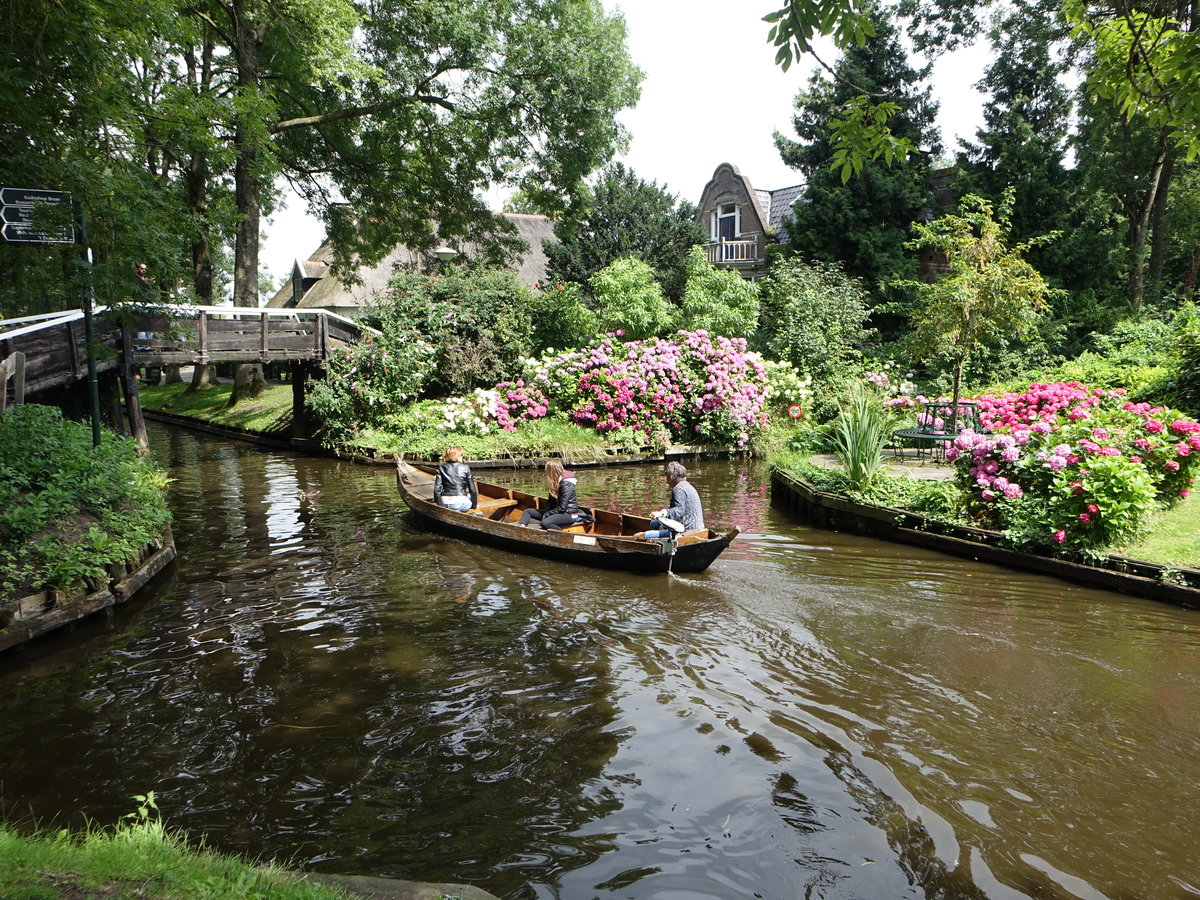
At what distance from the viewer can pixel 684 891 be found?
14.3 ft

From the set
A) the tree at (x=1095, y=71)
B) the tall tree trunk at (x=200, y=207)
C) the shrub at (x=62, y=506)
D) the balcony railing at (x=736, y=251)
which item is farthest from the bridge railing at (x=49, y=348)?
the balcony railing at (x=736, y=251)

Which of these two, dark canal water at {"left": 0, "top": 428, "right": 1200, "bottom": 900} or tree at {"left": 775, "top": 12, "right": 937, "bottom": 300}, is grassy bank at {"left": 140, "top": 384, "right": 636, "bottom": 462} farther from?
tree at {"left": 775, "top": 12, "right": 937, "bottom": 300}

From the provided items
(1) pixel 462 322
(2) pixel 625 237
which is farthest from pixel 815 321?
(1) pixel 462 322

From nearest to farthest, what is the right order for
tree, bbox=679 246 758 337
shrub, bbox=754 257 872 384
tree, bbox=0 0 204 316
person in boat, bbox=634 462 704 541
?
1. tree, bbox=0 0 204 316
2. person in boat, bbox=634 462 704 541
3. shrub, bbox=754 257 872 384
4. tree, bbox=679 246 758 337

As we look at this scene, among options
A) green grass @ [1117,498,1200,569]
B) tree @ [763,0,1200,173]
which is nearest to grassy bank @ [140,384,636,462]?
green grass @ [1117,498,1200,569]

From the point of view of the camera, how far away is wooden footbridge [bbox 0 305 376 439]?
13820mm

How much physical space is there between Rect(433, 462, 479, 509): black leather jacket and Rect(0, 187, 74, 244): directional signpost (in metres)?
5.96

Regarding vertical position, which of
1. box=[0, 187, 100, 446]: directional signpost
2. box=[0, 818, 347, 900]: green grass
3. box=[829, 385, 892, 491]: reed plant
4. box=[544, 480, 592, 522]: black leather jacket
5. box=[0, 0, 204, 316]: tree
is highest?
box=[0, 0, 204, 316]: tree

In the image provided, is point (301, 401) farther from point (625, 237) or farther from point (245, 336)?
point (625, 237)

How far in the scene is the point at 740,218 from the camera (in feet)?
114

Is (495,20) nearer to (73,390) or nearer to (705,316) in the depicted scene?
(705,316)

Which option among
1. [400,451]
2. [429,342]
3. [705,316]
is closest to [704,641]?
[400,451]

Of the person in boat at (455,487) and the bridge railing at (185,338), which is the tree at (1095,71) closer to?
the person in boat at (455,487)

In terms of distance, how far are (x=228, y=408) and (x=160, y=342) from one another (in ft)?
36.0
